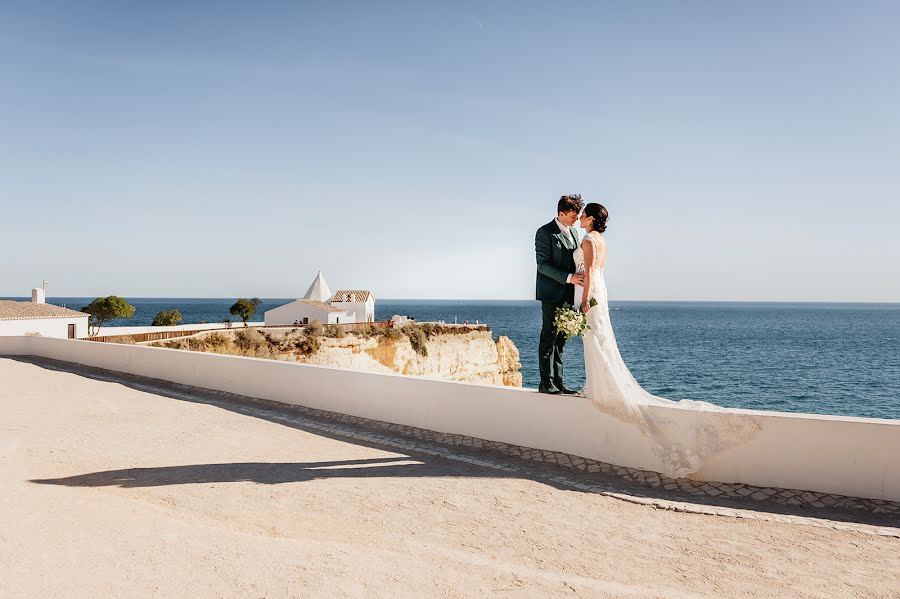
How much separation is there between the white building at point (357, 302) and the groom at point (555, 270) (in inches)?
2186

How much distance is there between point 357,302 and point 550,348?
187 feet

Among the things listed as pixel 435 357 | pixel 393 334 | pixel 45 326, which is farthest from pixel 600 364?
pixel 45 326

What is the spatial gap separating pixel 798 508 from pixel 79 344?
68.5ft

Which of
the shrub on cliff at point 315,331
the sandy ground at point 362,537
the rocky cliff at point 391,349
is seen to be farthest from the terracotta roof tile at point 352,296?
the sandy ground at point 362,537

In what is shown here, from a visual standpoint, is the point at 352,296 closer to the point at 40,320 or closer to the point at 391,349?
the point at 391,349

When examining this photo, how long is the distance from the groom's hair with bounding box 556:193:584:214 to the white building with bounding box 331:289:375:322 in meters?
56.0

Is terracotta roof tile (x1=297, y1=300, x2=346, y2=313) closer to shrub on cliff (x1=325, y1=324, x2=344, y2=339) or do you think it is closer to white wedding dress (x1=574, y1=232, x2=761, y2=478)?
shrub on cliff (x1=325, y1=324, x2=344, y2=339)

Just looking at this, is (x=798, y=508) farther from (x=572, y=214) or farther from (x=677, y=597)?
(x=572, y=214)

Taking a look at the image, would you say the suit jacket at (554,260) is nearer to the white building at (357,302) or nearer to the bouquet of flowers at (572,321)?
the bouquet of flowers at (572,321)

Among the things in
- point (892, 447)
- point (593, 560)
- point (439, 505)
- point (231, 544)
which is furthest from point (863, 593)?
point (231, 544)

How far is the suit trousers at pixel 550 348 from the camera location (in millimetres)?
7566

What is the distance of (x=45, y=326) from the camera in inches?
1580

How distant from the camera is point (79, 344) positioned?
1919 cm

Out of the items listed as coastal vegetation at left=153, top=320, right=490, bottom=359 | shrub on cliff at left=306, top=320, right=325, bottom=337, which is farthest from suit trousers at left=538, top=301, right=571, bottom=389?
shrub on cliff at left=306, top=320, right=325, bottom=337
